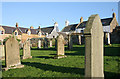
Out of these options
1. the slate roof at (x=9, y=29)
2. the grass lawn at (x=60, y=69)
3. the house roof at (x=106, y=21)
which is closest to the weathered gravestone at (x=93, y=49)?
the grass lawn at (x=60, y=69)

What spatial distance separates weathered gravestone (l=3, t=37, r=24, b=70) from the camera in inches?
308

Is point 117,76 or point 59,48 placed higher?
point 59,48

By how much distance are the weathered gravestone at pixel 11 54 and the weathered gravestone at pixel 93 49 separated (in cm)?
561

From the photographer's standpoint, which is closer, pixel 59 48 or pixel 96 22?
pixel 96 22

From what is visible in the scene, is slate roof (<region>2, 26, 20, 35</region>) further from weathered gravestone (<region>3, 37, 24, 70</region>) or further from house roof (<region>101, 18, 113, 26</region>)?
weathered gravestone (<region>3, 37, 24, 70</region>)

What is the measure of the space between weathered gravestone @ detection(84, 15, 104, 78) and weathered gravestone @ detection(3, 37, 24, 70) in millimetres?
5614

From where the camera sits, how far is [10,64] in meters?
8.06

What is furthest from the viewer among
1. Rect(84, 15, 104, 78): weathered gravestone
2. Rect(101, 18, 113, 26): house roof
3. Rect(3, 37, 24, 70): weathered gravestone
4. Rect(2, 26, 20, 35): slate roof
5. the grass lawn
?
Rect(2, 26, 20, 35): slate roof

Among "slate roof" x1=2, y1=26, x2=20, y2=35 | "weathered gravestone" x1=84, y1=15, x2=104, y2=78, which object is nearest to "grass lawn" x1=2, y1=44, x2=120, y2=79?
"weathered gravestone" x1=84, y1=15, x2=104, y2=78

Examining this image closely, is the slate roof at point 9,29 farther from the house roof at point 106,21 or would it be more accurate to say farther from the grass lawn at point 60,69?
the grass lawn at point 60,69

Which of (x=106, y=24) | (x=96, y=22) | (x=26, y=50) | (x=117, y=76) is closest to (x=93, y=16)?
(x=96, y=22)

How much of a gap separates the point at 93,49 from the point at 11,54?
19.8ft

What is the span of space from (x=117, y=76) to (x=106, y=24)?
36.0 metres

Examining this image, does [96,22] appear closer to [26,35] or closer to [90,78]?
[90,78]
